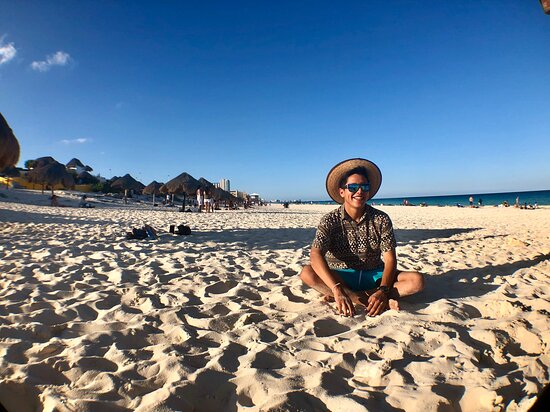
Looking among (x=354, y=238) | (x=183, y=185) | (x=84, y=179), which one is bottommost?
(x=354, y=238)

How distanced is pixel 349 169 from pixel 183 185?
17.9 m

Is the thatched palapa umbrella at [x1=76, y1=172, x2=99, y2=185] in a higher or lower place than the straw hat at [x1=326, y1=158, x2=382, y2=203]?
higher

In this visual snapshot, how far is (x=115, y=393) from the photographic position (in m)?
1.38

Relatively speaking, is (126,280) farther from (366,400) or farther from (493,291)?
(493,291)

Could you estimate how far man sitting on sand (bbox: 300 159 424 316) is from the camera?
2492mm

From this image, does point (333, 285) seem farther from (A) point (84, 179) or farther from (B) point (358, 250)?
(A) point (84, 179)

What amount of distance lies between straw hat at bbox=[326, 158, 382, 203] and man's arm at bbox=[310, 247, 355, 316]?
2.55 feet

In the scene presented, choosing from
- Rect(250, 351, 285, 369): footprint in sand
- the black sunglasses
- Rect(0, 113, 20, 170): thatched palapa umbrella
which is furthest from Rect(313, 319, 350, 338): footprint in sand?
Rect(0, 113, 20, 170): thatched palapa umbrella

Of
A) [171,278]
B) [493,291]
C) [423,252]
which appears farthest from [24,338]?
[423,252]

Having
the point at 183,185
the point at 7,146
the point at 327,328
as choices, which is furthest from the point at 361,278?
the point at 183,185

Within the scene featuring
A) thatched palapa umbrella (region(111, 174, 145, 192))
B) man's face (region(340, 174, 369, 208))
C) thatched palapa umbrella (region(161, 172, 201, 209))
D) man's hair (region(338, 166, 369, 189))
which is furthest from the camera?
thatched palapa umbrella (region(111, 174, 145, 192))

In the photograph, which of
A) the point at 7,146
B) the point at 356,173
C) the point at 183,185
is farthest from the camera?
the point at 183,185

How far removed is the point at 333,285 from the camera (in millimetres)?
2361

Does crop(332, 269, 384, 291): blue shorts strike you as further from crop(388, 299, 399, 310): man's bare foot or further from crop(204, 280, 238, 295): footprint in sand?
crop(204, 280, 238, 295): footprint in sand
